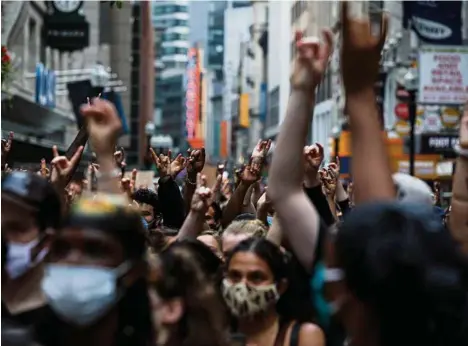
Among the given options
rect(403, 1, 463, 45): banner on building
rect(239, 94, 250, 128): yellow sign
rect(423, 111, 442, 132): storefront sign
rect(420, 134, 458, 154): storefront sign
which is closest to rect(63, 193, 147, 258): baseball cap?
rect(403, 1, 463, 45): banner on building

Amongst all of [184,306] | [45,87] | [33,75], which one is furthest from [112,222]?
[45,87]

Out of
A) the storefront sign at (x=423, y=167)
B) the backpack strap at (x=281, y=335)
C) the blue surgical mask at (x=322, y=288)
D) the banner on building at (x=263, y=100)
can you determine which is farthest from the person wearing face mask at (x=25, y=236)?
the banner on building at (x=263, y=100)

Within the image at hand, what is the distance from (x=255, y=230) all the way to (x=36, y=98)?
36.7 m

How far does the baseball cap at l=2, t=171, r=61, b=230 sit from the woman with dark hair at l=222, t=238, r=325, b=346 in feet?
2.53

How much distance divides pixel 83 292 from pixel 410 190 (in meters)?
1.41

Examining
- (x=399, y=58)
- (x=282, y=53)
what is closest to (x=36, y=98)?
(x=399, y=58)

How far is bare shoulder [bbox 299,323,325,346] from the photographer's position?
4.90m

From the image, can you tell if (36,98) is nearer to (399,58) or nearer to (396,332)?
(399,58)

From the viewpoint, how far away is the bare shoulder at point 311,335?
4.90 metres

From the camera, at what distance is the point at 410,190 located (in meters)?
4.82

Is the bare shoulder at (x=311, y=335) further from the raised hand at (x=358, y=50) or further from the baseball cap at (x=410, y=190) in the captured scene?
the raised hand at (x=358, y=50)

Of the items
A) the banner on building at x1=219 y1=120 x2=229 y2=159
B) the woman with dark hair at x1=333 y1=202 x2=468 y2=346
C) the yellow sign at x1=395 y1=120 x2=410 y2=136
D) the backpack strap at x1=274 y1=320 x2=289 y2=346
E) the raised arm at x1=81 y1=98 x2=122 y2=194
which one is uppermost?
the raised arm at x1=81 y1=98 x2=122 y2=194

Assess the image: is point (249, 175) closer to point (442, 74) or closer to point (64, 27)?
point (442, 74)

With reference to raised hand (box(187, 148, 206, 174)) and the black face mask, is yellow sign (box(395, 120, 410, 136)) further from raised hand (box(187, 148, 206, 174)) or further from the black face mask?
the black face mask
